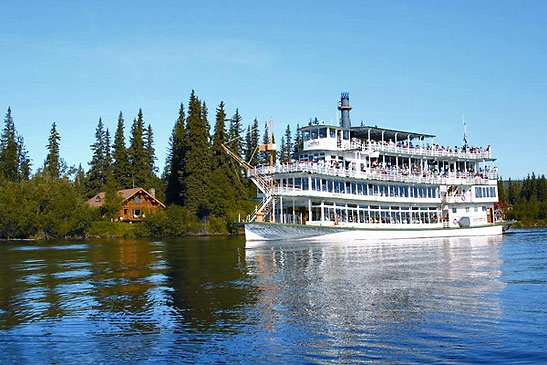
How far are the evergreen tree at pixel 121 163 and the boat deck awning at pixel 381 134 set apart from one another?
4922cm

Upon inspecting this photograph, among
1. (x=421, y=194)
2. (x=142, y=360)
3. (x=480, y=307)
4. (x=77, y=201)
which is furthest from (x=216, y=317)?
(x=77, y=201)

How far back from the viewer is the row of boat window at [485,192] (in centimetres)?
5357

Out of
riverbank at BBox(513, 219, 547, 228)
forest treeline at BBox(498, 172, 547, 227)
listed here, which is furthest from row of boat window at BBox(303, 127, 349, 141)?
riverbank at BBox(513, 219, 547, 228)

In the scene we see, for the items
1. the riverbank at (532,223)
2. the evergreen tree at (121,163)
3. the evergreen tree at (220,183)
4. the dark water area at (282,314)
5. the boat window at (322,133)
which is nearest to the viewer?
the dark water area at (282,314)

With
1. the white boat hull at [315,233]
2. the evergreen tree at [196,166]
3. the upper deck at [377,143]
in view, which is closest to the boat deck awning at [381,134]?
the upper deck at [377,143]

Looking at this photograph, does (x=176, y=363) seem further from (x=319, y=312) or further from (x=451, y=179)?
(x=451, y=179)

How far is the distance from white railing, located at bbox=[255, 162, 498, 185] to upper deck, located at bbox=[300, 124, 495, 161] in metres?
1.70

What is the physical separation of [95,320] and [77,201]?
195 ft

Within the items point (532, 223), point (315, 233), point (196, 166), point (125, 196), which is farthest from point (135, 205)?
point (532, 223)

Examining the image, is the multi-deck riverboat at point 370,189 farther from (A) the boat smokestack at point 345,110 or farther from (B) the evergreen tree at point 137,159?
(B) the evergreen tree at point 137,159

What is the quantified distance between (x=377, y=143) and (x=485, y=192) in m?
12.3

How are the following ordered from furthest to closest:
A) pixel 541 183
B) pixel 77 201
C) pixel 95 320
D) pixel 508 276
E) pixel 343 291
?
pixel 541 183
pixel 77 201
pixel 508 276
pixel 343 291
pixel 95 320

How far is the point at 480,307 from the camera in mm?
13969

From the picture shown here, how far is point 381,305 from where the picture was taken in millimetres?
14547
